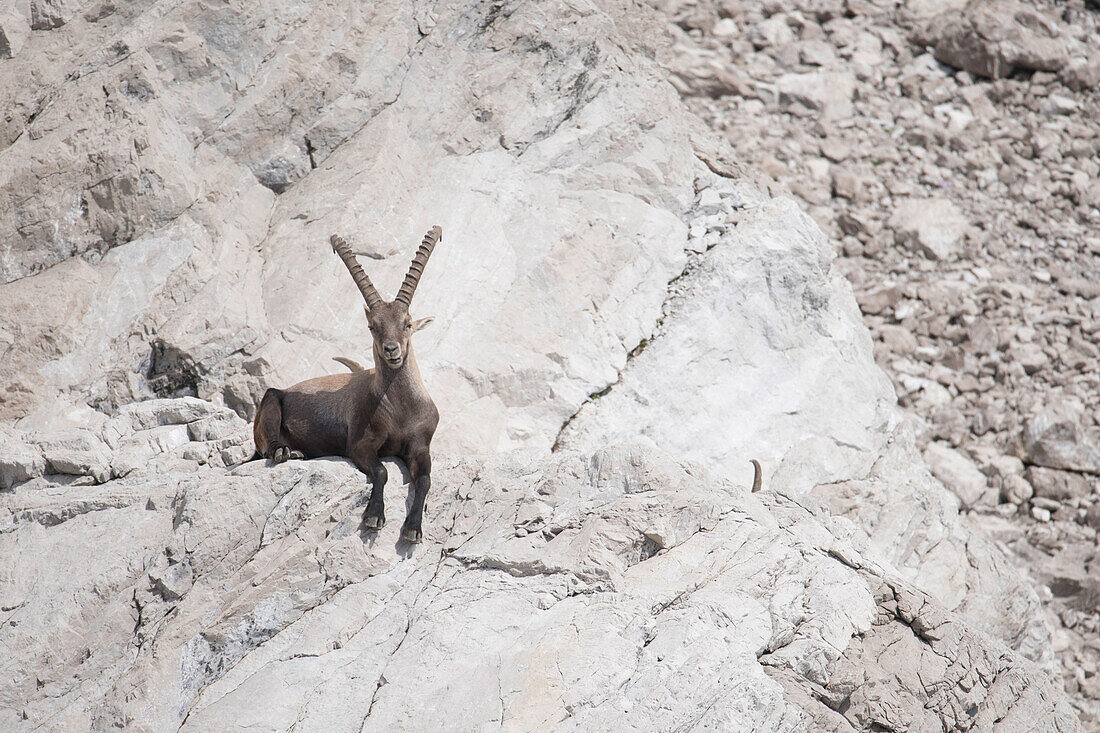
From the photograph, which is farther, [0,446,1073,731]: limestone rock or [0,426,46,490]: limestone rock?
[0,426,46,490]: limestone rock

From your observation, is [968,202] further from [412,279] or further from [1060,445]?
[412,279]

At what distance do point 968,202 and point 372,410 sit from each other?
33.7 ft

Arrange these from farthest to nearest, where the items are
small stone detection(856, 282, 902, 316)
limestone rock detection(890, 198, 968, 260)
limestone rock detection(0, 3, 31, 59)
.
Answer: limestone rock detection(890, 198, 968, 260) → small stone detection(856, 282, 902, 316) → limestone rock detection(0, 3, 31, 59)

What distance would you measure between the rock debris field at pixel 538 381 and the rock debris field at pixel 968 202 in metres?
0.07

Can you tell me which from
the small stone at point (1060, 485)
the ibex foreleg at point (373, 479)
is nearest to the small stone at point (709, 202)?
the ibex foreleg at point (373, 479)

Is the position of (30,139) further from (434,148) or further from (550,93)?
(550,93)

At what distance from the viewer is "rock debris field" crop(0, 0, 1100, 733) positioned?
216 inches

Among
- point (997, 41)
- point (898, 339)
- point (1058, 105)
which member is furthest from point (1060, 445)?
point (997, 41)

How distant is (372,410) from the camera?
695cm

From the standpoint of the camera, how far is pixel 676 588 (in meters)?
5.68

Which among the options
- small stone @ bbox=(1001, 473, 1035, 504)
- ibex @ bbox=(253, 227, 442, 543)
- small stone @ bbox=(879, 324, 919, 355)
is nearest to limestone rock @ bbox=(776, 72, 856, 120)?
small stone @ bbox=(879, 324, 919, 355)

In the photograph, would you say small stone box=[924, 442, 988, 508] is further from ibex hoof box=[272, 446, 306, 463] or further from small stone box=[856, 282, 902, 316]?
ibex hoof box=[272, 446, 306, 463]

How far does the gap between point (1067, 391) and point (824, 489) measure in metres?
5.21

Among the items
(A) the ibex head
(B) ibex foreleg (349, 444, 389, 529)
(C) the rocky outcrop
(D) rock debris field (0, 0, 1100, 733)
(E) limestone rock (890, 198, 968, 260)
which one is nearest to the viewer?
(C) the rocky outcrop
